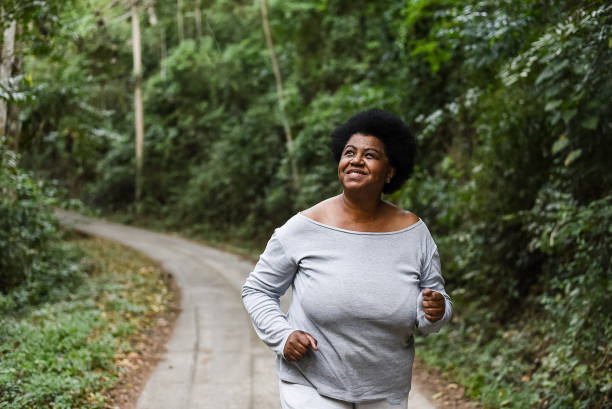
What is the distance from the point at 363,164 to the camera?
91.7 inches

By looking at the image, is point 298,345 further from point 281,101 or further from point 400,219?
point 281,101

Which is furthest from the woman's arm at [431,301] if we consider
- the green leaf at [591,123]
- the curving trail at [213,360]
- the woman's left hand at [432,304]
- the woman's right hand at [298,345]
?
the curving trail at [213,360]

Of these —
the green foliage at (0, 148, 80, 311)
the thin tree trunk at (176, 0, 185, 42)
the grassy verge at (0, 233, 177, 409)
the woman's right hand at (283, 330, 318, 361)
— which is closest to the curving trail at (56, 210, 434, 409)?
the grassy verge at (0, 233, 177, 409)

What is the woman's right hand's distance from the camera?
2.14 metres

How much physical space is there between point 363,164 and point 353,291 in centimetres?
53

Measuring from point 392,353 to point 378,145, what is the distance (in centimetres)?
85

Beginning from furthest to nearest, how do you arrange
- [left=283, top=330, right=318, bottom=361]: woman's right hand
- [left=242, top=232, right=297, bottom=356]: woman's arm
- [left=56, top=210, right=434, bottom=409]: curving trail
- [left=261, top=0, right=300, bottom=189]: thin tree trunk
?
[left=261, top=0, right=300, bottom=189]: thin tree trunk, [left=56, top=210, right=434, bottom=409]: curving trail, [left=242, top=232, right=297, bottom=356]: woman's arm, [left=283, top=330, right=318, bottom=361]: woman's right hand

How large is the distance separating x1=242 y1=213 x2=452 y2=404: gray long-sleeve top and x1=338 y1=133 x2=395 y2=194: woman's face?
21 centimetres

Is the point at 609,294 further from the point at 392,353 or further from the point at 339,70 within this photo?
the point at 339,70

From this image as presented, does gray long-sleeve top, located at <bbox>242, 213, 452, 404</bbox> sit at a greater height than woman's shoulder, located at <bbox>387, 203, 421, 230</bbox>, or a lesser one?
lesser

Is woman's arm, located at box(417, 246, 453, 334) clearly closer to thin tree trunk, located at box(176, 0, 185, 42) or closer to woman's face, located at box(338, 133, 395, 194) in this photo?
woman's face, located at box(338, 133, 395, 194)

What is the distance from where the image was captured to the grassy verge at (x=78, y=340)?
4938 millimetres

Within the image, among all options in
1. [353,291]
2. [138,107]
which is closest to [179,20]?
[138,107]

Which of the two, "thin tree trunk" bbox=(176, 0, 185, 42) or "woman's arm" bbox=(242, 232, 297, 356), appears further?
"thin tree trunk" bbox=(176, 0, 185, 42)
